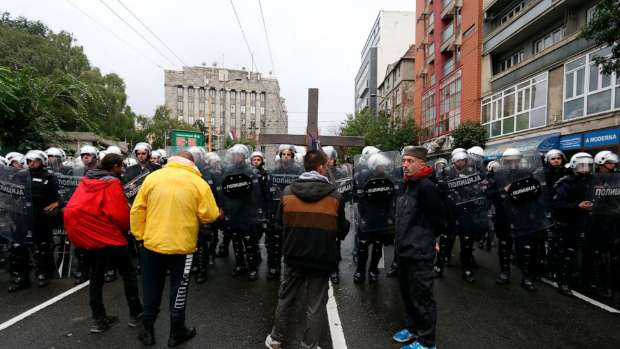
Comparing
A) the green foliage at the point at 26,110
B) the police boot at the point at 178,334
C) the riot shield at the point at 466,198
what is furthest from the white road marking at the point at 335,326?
the green foliage at the point at 26,110

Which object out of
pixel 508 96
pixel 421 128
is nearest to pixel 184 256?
pixel 508 96

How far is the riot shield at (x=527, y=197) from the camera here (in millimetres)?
5305

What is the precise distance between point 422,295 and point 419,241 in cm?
50

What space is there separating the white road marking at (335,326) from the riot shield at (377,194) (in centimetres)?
128


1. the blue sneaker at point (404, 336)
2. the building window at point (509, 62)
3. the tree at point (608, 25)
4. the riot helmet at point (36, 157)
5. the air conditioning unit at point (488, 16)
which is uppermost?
the air conditioning unit at point (488, 16)

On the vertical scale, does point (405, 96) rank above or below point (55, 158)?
above

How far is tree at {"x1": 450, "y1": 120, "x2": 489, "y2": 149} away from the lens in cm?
2003

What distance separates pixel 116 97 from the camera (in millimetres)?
31844

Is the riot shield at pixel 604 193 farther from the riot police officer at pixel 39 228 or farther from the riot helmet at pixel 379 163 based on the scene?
the riot police officer at pixel 39 228

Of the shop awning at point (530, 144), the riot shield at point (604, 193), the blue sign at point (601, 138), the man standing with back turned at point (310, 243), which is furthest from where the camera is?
the shop awning at point (530, 144)

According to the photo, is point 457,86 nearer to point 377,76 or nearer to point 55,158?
point 55,158

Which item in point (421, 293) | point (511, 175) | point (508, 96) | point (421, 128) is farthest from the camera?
point (421, 128)

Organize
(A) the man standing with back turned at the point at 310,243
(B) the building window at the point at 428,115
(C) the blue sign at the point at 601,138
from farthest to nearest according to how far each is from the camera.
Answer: (B) the building window at the point at 428,115, (C) the blue sign at the point at 601,138, (A) the man standing with back turned at the point at 310,243

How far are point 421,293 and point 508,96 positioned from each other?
1870 cm
